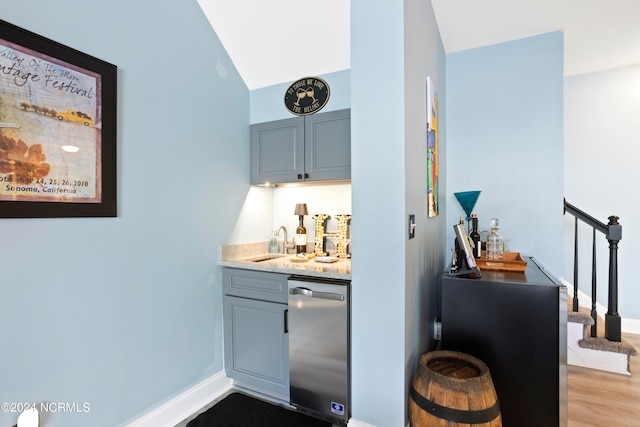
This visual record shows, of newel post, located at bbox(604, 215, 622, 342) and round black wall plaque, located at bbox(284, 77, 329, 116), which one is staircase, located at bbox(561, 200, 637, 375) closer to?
newel post, located at bbox(604, 215, 622, 342)

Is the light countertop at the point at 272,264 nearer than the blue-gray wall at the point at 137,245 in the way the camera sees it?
No

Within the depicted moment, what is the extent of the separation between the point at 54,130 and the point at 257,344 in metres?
1.65

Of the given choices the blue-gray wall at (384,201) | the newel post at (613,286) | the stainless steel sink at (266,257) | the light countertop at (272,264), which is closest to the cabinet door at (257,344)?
the light countertop at (272,264)

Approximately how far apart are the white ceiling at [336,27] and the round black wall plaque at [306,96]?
2.7 inches

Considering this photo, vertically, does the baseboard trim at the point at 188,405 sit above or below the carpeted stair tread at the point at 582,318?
below

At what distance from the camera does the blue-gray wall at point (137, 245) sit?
1343 mm

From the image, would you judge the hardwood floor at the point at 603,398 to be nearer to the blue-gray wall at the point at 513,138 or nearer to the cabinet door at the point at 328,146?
the blue-gray wall at the point at 513,138

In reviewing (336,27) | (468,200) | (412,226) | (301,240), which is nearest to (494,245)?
(468,200)

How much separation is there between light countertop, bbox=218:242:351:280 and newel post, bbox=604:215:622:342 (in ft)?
6.95

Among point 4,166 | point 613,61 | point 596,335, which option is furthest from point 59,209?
point 613,61

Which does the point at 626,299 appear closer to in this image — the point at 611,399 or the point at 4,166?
the point at 611,399

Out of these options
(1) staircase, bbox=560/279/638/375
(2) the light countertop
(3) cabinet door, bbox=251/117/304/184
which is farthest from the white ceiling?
(1) staircase, bbox=560/279/638/375

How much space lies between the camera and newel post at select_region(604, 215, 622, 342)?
95.2 inches

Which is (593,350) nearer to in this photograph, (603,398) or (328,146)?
(603,398)
